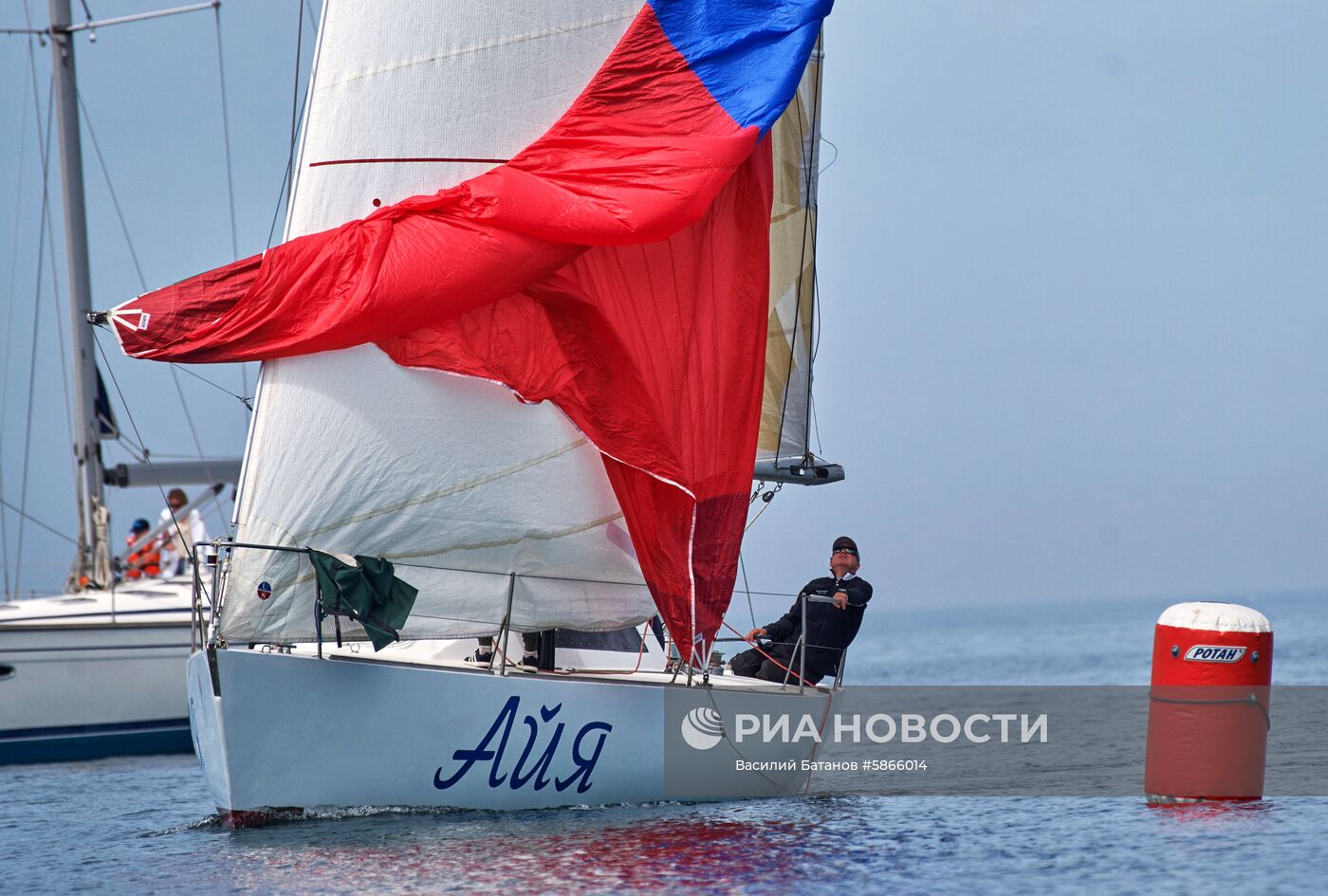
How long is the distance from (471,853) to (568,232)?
4.02m

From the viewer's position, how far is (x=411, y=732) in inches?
402

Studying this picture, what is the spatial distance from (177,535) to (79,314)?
3557 mm

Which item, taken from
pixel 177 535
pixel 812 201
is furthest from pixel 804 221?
pixel 177 535

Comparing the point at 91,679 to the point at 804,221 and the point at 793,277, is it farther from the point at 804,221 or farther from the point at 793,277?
the point at 804,221

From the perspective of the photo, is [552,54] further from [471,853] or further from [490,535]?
[471,853]

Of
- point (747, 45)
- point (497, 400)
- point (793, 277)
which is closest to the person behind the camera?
point (497, 400)

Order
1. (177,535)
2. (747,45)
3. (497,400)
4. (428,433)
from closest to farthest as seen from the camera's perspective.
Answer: (428,433), (497,400), (747,45), (177,535)

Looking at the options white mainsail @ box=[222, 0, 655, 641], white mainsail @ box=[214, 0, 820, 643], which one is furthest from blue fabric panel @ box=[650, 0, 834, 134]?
white mainsail @ box=[222, 0, 655, 641]

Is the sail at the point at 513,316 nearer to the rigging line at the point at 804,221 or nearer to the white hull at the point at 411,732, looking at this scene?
the white hull at the point at 411,732

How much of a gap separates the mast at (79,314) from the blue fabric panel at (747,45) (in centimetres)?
1077

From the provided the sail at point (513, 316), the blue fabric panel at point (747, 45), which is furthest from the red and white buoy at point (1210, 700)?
the blue fabric panel at point (747, 45)

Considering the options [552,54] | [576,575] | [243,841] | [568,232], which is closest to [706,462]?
[576,575]

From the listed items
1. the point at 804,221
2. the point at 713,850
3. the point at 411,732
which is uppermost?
the point at 804,221

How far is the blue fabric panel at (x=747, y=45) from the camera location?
11578mm
